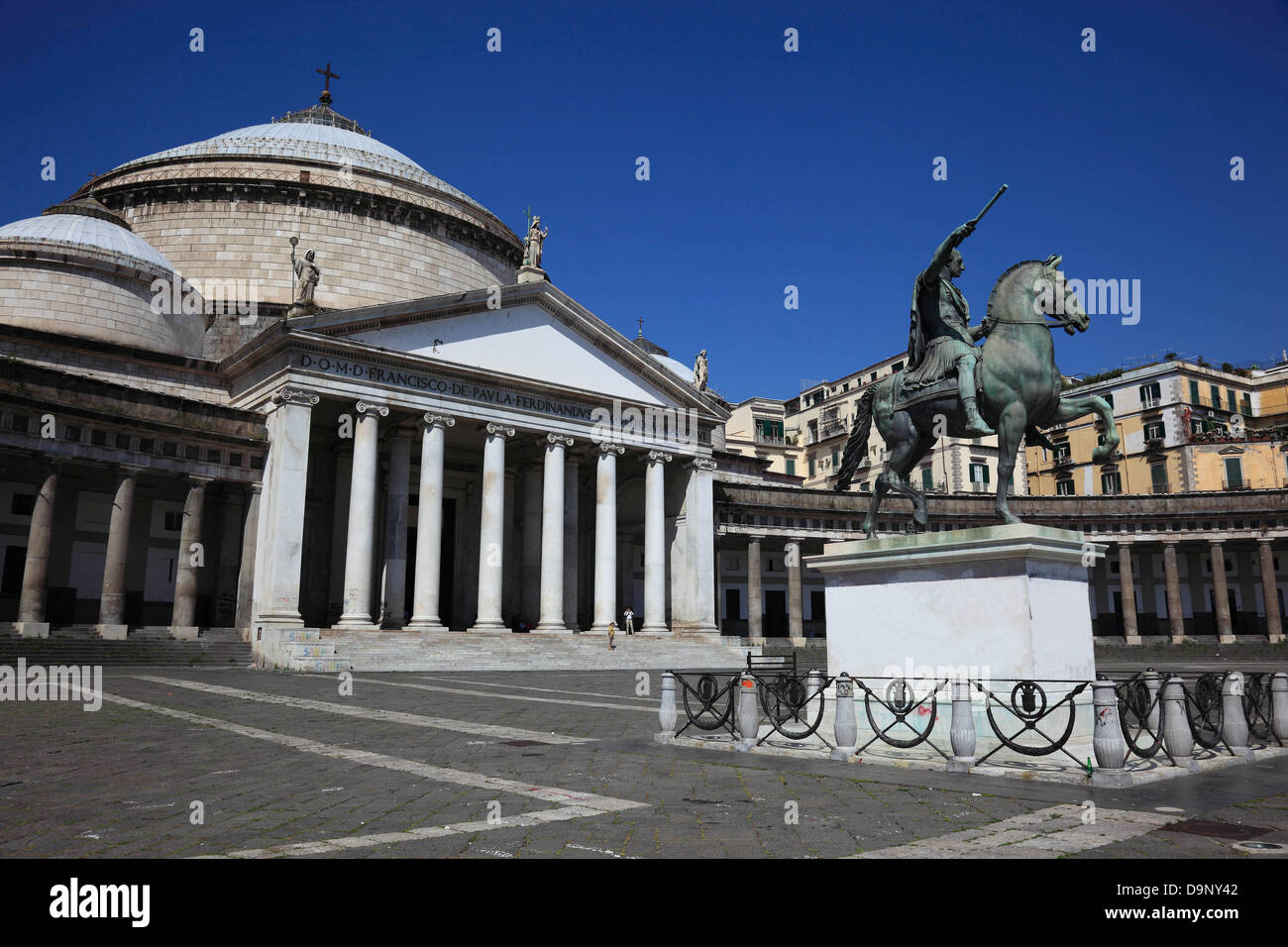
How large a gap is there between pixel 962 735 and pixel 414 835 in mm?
5815

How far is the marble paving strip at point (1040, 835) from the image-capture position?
593cm

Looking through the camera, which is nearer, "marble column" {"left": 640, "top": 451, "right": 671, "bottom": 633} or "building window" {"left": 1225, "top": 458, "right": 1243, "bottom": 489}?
"marble column" {"left": 640, "top": 451, "right": 671, "bottom": 633}

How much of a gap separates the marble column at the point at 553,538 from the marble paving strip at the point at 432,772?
76.5 feet

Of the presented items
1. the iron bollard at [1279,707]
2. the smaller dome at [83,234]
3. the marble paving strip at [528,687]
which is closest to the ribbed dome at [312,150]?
the smaller dome at [83,234]

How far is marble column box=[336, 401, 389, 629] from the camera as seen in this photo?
104ft

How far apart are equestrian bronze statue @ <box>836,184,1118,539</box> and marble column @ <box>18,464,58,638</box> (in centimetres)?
2678

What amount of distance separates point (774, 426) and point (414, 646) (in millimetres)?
53395

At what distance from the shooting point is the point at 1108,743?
8.53 m

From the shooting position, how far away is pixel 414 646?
102ft

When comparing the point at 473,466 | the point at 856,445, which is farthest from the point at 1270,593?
the point at 856,445

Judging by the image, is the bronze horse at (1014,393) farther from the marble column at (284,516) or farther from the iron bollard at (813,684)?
the marble column at (284,516)

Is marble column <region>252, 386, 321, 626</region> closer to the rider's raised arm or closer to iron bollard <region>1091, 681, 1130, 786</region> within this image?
the rider's raised arm

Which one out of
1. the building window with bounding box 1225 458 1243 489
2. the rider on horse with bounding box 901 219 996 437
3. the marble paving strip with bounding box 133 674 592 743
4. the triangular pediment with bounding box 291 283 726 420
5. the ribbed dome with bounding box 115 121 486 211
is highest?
the ribbed dome with bounding box 115 121 486 211

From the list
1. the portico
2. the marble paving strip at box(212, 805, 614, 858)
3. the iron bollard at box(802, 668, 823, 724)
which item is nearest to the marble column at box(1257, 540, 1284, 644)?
the portico
